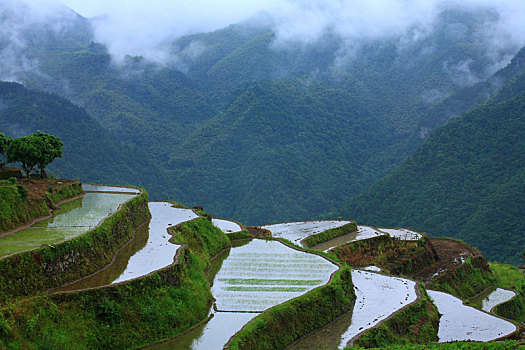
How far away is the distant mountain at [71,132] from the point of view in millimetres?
76875

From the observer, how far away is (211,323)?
55.0 ft

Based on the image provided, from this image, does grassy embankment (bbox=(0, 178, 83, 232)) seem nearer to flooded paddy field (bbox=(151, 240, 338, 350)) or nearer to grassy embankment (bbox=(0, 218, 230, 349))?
grassy embankment (bbox=(0, 218, 230, 349))

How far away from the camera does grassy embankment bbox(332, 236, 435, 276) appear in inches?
1296

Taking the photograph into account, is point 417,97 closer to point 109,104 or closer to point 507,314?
point 109,104

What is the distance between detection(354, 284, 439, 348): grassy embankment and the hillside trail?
496 inches

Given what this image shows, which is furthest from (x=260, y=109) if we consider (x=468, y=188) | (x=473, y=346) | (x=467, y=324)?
(x=473, y=346)

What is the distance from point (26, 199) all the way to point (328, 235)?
2031 centimetres

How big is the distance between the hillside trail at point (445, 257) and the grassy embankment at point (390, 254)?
49 centimetres

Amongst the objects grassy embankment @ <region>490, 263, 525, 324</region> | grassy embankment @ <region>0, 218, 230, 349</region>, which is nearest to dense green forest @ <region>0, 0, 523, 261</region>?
grassy embankment @ <region>490, 263, 525, 324</region>

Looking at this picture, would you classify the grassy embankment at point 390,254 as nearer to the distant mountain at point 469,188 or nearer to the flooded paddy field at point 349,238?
the flooded paddy field at point 349,238

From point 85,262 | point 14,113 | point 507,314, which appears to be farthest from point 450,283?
point 14,113

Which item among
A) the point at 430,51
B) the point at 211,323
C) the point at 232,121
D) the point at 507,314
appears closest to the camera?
the point at 211,323

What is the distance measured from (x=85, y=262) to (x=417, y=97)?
134 meters

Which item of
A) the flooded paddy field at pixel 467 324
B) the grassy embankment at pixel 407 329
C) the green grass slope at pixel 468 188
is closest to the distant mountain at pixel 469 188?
the green grass slope at pixel 468 188
